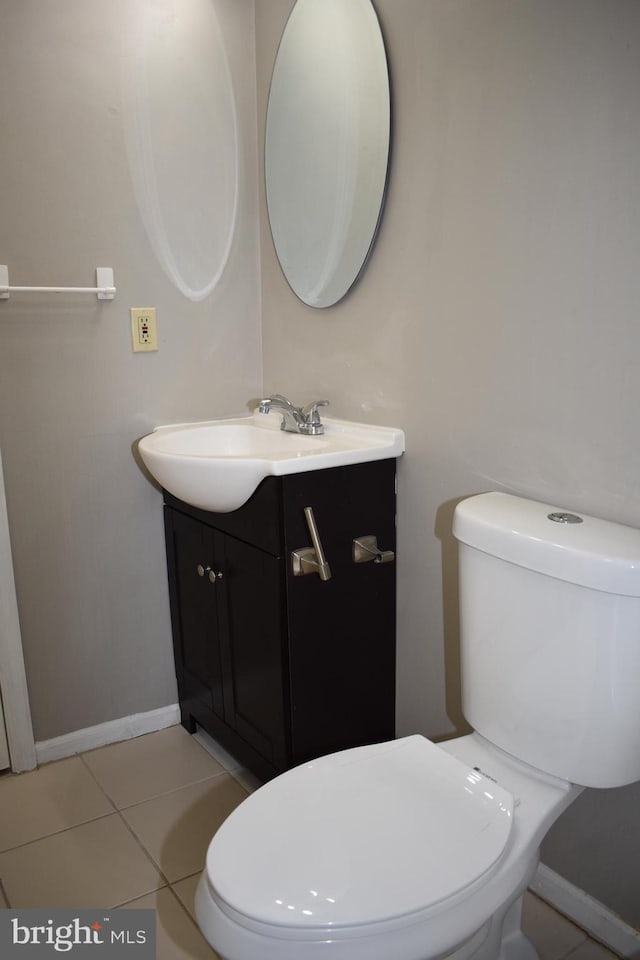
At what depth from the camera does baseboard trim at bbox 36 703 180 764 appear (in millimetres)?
1894

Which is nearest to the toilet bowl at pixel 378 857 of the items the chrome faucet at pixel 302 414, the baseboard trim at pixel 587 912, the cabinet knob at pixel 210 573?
the baseboard trim at pixel 587 912

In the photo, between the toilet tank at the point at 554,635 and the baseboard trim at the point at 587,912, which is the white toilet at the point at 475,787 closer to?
the toilet tank at the point at 554,635

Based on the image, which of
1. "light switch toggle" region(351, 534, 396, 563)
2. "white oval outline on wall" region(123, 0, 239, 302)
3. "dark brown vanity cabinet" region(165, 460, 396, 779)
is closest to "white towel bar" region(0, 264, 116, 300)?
"white oval outline on wall" region(123, 0, 239, 302)

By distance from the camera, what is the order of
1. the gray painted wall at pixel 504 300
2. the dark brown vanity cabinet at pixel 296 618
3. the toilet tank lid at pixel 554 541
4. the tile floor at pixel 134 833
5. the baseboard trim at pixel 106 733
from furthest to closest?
the baseboard trim at pixel 106 733 < the dark brown vanity cabinet at pixel 296 618 < the tile floor at pixel 134 833 < the gray painted wall at pixel 504 300 < the toilet tank lid at pixel 554 541

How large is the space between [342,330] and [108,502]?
764mm

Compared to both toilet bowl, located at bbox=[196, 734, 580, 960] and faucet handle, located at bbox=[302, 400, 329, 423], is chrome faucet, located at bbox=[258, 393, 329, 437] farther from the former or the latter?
toilet bowl, located at bbox=[196, 734, 580, 960]

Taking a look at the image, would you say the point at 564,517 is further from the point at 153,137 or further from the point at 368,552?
the point at 153,137

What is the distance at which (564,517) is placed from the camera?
45.1 inches

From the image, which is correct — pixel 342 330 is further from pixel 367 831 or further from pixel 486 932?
pixel 486 932

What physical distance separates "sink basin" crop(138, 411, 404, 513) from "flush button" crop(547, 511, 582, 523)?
1.60 ft

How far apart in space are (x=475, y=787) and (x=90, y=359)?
131cm

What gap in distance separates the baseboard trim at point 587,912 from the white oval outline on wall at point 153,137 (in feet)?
5.23

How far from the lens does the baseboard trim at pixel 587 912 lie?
1.27 metres

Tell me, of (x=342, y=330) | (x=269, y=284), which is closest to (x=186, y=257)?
(x=269, y=284)
